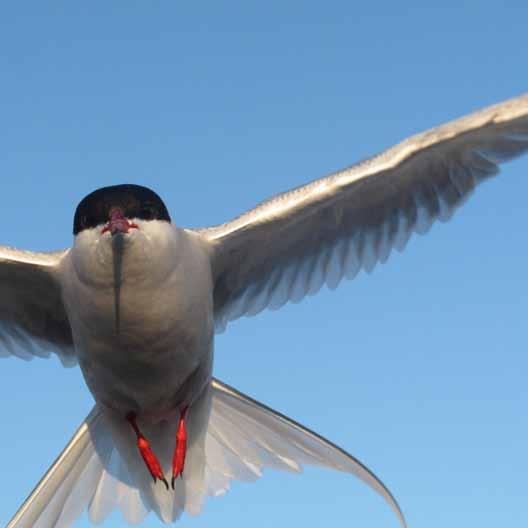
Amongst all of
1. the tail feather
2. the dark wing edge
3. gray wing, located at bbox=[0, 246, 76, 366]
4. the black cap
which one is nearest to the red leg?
the tail feather

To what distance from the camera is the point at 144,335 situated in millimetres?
8703

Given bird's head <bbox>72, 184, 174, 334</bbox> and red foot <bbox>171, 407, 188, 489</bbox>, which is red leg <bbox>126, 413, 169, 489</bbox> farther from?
bird's head <bbox>72, 184, 174, 334</bbox>

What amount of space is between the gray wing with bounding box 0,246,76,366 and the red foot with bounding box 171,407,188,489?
1.14 meters

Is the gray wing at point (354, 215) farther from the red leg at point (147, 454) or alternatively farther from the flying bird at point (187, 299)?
the red leg at point (147, 454)

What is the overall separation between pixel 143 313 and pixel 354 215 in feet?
6.46

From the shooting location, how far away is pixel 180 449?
9484 mm

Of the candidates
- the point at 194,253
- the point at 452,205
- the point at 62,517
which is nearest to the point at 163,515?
the point at 62,517

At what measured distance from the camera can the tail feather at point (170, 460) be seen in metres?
9.84

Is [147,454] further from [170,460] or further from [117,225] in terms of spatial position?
[117,225]

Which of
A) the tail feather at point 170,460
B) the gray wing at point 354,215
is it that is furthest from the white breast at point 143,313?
the tail feather at point 170,460

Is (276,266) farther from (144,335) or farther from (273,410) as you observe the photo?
(144,335)

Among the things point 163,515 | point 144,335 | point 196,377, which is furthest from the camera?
point 163,515

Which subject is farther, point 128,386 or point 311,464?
point 311,464

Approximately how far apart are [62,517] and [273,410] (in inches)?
65.7
